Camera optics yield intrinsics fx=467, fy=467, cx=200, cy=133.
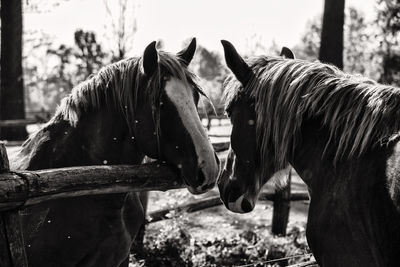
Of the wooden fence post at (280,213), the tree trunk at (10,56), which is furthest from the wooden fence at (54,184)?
the tree trunk at (10,56)

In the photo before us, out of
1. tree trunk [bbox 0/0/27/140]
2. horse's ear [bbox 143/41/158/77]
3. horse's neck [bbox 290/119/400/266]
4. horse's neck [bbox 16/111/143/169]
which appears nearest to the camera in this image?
horse's neck [bbox 290/119/400/266]

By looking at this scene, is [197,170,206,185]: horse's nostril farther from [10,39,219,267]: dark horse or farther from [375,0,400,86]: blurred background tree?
[375,0,400,86]: blurred background tree

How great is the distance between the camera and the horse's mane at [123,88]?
10.1ft

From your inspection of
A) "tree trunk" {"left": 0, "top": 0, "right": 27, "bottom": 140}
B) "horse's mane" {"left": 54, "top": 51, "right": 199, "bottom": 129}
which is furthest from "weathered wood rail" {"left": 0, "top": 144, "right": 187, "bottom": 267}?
"tree trunk" {"left": 0, "top": 0, "right": 27, "bottom": 140}

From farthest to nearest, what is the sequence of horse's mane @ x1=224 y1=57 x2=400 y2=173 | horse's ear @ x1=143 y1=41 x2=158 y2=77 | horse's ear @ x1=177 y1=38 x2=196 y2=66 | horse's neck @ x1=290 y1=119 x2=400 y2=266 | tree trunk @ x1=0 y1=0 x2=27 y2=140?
tree trunk @ x1=0 y1=0 x2=27 y2=140
horse's ear @ x1=177 y1=38 x2=196 y2=66
horse's ear @ x1=143 y1=41 x2=158 y2=77
horse's mane @ x1=224 y1=57 x2=400 y2=173
horse's neck @ x1=290 y1=119 x2=400 y2=266

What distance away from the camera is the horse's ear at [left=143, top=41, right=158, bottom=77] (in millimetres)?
3021

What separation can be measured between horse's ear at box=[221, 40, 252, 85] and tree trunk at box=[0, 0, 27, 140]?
42.7ft

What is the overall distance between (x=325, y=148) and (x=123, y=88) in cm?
139

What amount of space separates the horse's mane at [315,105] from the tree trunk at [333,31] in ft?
28.1

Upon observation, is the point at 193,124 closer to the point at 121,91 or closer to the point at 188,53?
the point at 121,91

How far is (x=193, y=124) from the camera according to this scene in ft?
9.77

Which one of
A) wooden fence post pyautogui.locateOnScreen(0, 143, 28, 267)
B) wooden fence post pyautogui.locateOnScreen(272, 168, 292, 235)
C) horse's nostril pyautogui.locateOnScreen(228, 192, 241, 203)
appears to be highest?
wooden fence post pyautogui.locateOnScreen(0, 143, 28, 267)

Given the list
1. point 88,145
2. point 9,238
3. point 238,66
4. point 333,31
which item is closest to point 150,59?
point 238,66

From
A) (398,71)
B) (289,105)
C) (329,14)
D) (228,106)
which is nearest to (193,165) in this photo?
(228,106)
